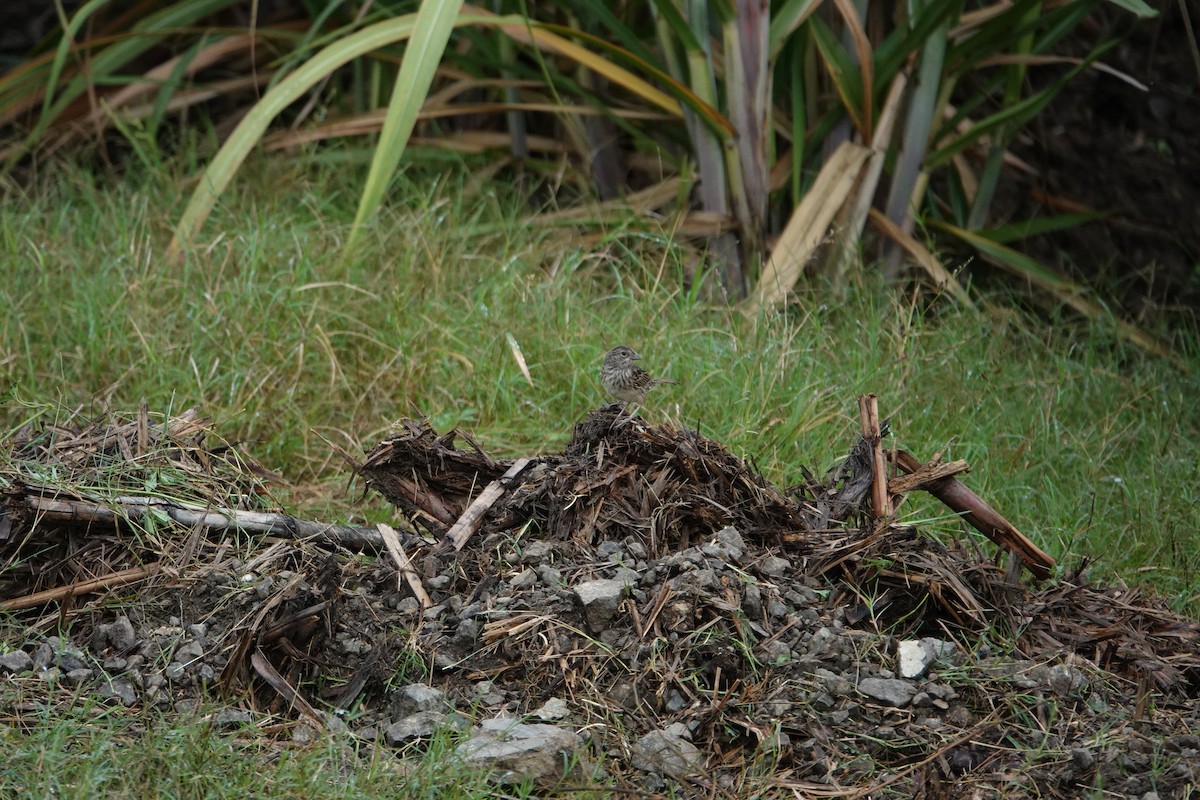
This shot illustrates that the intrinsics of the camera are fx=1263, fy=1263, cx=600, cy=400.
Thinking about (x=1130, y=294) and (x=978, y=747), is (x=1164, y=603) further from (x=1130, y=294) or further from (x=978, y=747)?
(x=1130, y=294)

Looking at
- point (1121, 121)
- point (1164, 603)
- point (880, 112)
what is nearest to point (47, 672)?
point (1164, 603)

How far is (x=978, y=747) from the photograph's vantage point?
7.67ft

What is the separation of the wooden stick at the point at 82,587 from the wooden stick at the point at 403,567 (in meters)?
0.47

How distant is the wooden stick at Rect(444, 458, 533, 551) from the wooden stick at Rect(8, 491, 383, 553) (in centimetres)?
20

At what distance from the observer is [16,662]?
239 cm

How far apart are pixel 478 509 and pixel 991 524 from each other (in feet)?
3.73

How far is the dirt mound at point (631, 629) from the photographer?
7.54ft

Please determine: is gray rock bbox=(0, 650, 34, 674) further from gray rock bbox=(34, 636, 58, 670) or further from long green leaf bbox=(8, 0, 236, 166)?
long green leaf bbox=(8, 0, 236, 166)

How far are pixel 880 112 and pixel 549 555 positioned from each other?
291cm

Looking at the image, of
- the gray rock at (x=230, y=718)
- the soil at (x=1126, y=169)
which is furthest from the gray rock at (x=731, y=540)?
the soil at (x=1126, y=169)

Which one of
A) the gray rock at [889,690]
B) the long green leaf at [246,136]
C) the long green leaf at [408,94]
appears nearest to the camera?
the gray rock at [889,690]

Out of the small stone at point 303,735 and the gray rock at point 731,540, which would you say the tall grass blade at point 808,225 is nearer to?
the gray rock at point 731,540

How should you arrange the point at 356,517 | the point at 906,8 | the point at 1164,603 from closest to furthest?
1. the point at 1164,603
2. the point at 356,517
3. the point at 906,8

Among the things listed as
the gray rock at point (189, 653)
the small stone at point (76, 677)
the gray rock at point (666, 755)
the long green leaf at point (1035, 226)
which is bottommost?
the long green leaf at point (1035, 226)
